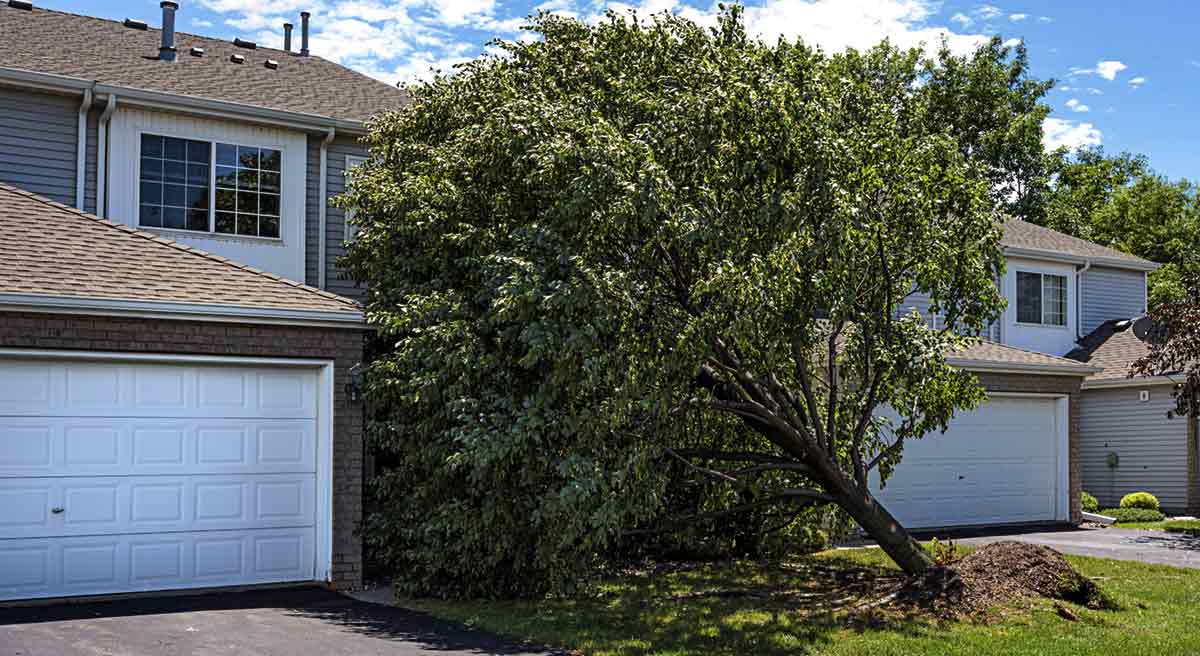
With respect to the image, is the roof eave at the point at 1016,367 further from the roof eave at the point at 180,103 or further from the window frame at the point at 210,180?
the window frame at the point at 210,180

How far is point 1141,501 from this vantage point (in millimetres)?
21375

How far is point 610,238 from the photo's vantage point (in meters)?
10.6

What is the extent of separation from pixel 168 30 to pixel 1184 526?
1843cm

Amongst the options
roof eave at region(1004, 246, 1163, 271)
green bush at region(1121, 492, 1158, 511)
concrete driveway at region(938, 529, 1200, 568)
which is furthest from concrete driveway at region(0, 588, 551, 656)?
roof eave at region(1004, 246, 1163, 271)

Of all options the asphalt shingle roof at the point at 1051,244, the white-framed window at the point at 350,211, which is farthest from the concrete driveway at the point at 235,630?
the asphalt shingle roof at the point at 1051,244

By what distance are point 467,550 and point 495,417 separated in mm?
1625

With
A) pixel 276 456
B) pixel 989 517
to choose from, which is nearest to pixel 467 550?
pixel 276 456

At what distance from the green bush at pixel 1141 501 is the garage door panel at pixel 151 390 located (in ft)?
53.2

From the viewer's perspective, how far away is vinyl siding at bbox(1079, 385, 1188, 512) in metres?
22.3

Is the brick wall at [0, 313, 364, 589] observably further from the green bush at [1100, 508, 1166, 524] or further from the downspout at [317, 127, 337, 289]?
the green bush at [1100, 508, 1166, 524]

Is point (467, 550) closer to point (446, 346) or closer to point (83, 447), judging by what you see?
point (446, 346)

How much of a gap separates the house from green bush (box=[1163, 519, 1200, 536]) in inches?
546

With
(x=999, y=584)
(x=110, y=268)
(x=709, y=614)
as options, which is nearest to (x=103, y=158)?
(x=110, y=268)

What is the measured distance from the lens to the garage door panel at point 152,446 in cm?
1098
